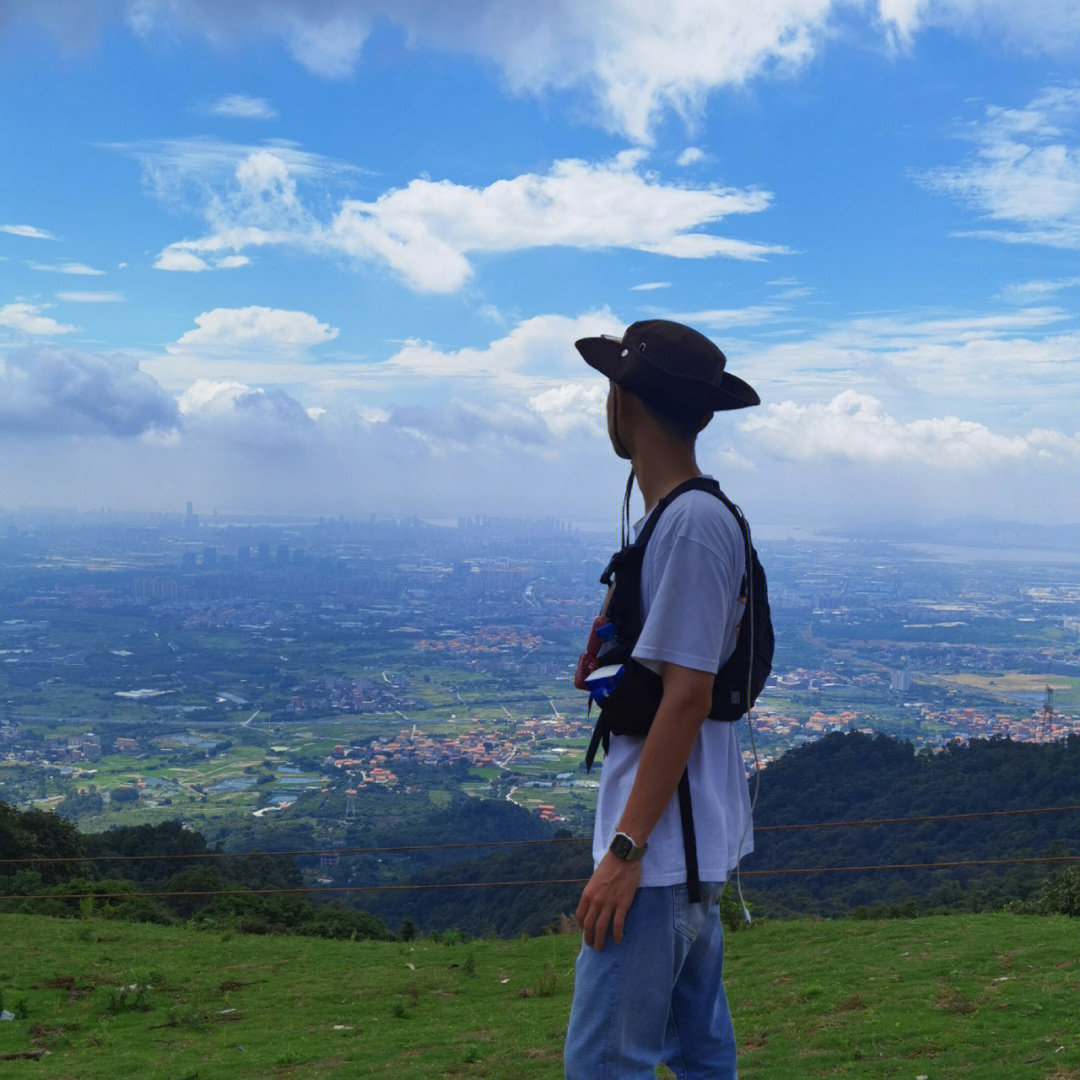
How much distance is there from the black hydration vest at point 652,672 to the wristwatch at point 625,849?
11 centimetres

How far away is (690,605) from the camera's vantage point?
199cm

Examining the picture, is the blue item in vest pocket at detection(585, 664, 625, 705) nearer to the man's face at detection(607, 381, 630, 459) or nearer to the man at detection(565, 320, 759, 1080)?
the man at detection(565, 320, 759, 1080)

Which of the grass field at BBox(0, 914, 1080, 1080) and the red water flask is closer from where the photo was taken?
the red water flask

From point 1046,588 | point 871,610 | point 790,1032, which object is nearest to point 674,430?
point 790,1032

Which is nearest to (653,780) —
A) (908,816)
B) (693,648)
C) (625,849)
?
(625,849)

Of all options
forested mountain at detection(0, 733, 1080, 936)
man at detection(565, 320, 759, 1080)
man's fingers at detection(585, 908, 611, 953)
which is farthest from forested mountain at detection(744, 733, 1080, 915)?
man's fingers at detection(585, 908, 611, 953)

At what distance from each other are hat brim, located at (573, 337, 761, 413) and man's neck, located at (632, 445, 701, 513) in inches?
4.7

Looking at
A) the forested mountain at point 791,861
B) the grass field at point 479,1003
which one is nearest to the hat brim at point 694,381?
the grass field at point 479,1003

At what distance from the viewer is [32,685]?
59.5 meters

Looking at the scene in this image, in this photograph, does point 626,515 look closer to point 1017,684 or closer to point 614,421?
point 614,421

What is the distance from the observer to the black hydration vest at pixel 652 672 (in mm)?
2053

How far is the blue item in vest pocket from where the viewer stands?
2068 mm

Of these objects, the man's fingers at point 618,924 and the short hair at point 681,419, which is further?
the short hair at point 681,419

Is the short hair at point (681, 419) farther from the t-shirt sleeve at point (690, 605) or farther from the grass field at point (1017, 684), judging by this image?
the grass field at point (1017, 684)
